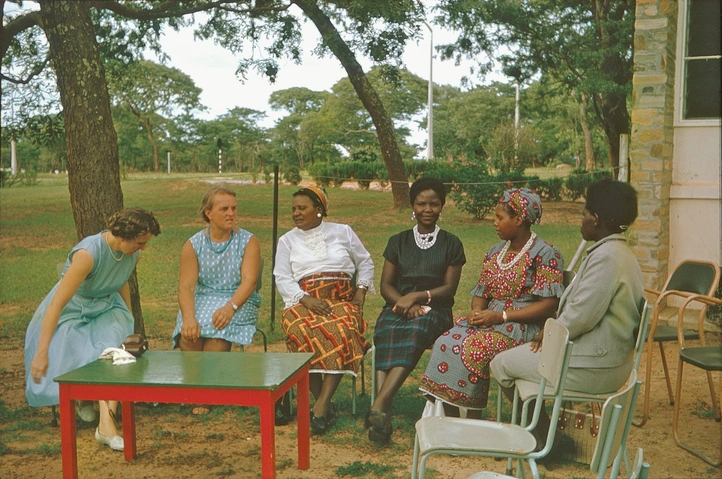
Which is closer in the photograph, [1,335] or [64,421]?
[64,421]

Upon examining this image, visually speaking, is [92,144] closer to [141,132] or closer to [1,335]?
[1,335]

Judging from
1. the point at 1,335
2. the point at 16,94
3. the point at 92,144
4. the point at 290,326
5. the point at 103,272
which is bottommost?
the point at 1,335

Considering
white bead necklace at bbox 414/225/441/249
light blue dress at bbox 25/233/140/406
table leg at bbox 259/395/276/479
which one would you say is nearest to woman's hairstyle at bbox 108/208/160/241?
light blue dress at bbox 25/233/140/406

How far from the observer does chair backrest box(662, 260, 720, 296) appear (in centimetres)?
461

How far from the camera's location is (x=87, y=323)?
420cm

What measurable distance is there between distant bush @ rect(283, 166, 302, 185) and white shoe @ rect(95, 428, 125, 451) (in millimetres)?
7739

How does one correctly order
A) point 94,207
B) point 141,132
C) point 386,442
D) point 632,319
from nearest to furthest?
point 632,319, point 386,442, point 94,207, point 141,132

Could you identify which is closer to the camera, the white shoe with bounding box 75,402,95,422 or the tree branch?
the white shoe with bounding box 75,402,95,422

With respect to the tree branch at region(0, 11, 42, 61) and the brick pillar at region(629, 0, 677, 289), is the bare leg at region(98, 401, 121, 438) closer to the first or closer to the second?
the brick pillar at region(629, 0, 677, 289)

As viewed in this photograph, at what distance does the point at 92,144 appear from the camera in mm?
5348

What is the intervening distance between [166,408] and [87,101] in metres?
2.31

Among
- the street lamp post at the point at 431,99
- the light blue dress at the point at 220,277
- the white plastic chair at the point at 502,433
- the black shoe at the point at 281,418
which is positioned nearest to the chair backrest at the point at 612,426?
the white plastic chair at the point at 502,433

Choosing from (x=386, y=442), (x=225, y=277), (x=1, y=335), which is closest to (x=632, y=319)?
(x=386, y=442)

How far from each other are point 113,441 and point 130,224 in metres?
1.18
